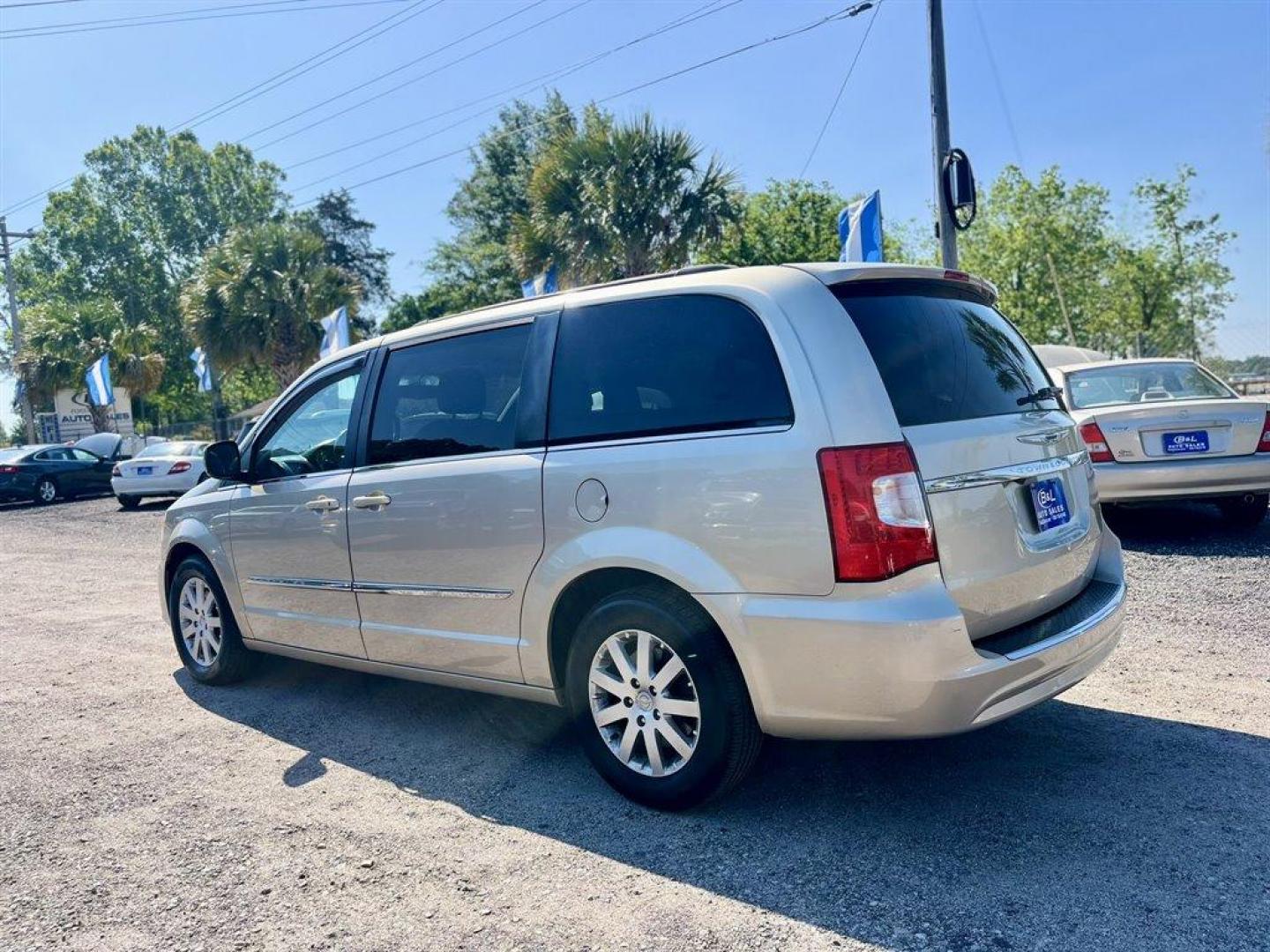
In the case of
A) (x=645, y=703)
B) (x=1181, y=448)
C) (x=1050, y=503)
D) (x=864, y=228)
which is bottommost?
(x=645, y=703)

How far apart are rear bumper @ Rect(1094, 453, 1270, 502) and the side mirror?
592 centimetres

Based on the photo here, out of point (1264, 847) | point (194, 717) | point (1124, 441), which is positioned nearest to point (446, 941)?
point (1264, 847)

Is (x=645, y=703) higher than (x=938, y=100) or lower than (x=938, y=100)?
lower

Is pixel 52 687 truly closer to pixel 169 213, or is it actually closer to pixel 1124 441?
pixel 1124 441

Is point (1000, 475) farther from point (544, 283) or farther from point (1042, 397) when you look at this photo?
point (544, 283)

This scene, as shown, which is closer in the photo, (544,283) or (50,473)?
(544,283)

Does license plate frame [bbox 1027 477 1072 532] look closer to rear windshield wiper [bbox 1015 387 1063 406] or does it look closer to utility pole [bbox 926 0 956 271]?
rear windshield wiper [bbox 1015 387 1063 406]

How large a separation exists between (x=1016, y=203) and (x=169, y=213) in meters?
44.1

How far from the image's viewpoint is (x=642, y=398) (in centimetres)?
340

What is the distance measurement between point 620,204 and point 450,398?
1531cm

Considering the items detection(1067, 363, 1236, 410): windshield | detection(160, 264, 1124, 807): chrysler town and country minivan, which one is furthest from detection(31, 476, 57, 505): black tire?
detection(1067, 363, 1236, 410): windshield

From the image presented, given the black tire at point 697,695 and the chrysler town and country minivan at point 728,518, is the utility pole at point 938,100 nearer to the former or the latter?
the chrysler town and country minivan at point 728,518

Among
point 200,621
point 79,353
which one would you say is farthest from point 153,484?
point 79,353

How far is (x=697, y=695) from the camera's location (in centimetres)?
315
